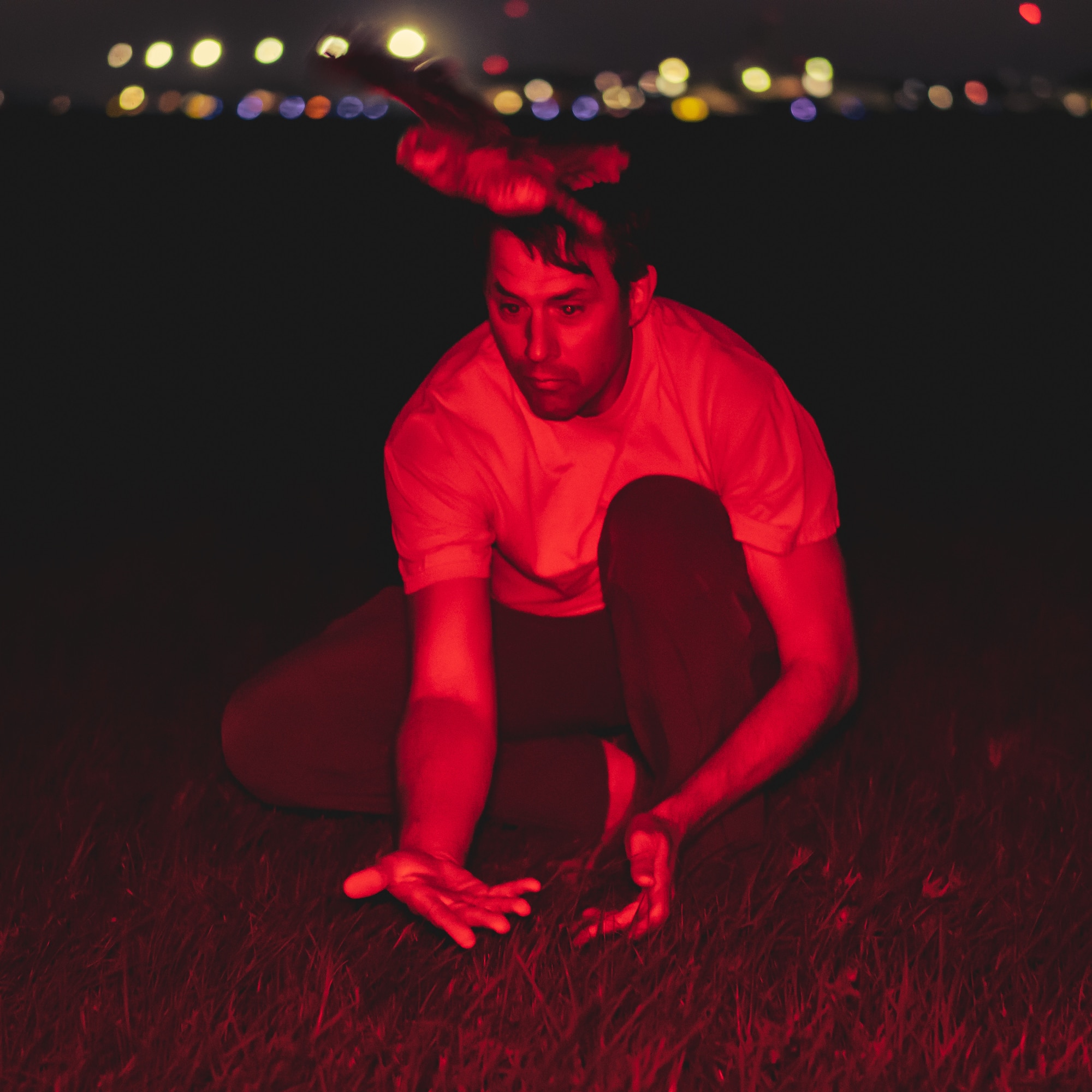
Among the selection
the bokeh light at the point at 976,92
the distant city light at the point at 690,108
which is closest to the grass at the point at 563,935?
the distant city light at the point at 690,108

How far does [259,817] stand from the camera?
2.77 m

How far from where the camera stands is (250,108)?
15508 millimetres

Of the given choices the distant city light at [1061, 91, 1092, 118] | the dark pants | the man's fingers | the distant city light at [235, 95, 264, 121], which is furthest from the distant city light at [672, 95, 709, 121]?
the man's fingers

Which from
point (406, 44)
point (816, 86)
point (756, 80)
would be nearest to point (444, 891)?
point (406, 44)

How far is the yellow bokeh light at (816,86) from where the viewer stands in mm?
19141

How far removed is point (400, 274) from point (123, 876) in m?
10.3

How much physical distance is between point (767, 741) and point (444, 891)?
56 centimetres

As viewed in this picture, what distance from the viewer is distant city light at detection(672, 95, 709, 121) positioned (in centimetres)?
1820

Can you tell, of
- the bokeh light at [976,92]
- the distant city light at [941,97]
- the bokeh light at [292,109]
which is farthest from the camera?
the bokeh light at [976,92]

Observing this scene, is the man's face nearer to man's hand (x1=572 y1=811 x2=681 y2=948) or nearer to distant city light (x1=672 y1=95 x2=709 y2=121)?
man's hand (x1=572 y1=811 x2=681 y2=948)

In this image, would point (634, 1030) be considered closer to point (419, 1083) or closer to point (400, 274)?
point (419, 1083)

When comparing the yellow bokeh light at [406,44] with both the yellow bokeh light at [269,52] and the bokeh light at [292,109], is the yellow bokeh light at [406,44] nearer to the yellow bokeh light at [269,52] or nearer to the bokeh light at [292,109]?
the yellow bokeh light at [269,52]

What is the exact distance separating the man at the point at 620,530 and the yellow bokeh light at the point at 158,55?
1.76ft

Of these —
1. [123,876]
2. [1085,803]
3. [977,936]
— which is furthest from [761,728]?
[123,876]
